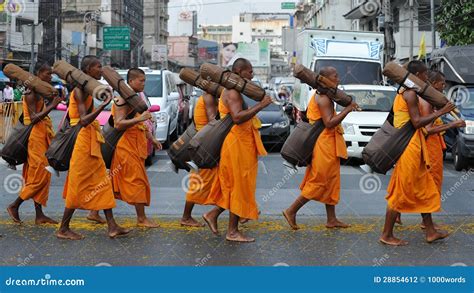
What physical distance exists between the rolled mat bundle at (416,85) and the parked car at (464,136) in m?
6.75

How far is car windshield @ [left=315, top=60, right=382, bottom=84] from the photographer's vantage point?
2128 cm

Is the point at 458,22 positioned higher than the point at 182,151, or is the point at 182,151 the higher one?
the point at 458,22

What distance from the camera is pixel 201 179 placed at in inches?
334

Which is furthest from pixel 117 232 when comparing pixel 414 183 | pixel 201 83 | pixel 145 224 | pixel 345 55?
pixel 345 55

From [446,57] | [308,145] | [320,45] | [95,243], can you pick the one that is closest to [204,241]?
[95,243]

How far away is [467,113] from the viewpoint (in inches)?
594

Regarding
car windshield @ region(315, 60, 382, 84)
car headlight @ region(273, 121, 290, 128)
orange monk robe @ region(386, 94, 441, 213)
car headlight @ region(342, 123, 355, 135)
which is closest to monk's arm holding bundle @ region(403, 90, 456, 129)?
orange monk robe @ region(386, 94, 441, 213)

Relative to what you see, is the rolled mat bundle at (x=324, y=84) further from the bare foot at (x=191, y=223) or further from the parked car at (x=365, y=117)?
the parked car at (x=365, y=117)

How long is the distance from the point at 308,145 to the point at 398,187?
1318mm

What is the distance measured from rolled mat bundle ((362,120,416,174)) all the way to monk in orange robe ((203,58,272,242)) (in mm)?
1146

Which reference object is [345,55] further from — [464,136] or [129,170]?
[129,170]

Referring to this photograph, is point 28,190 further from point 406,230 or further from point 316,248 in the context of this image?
point 406,230

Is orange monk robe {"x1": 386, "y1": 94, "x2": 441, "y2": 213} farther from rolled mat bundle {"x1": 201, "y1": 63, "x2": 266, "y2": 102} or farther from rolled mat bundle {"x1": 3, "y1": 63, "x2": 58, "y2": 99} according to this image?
rolled mat bundle {"x1": 3, "y1": 63, "x2": 58, "y2": 99}

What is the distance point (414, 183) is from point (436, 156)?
96 centimetres
